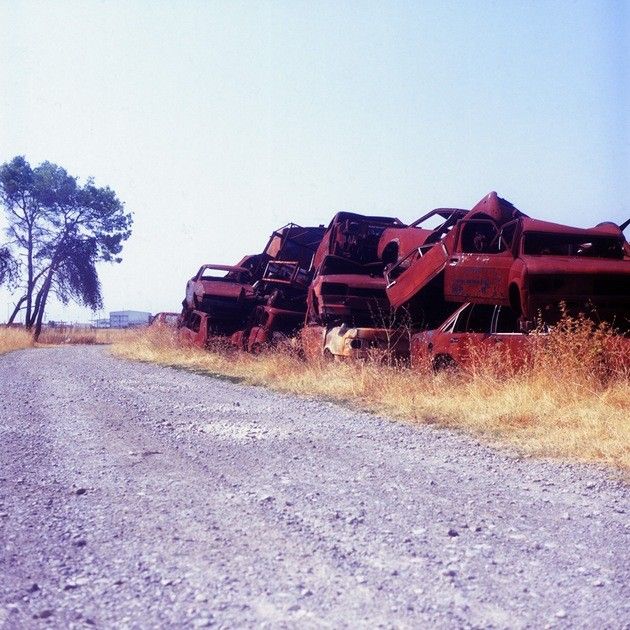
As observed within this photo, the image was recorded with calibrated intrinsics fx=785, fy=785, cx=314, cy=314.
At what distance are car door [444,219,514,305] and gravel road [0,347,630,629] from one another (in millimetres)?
3419

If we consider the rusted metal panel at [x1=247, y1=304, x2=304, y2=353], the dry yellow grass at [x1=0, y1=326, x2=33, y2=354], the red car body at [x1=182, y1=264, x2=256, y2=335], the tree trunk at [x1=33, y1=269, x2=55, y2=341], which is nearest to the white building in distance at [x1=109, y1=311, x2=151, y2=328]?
the tree trunk at [x1=33, y1=269, x2=55, y2=341]

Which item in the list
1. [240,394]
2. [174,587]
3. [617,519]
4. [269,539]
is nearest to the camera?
[174,587]

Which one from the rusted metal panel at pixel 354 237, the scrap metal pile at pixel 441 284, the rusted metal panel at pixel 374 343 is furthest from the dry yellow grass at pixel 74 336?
the rusted metal panel at pixel 374 343

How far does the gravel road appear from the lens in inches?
119

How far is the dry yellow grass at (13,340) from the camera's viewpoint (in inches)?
1094

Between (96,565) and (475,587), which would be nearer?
(475,587)

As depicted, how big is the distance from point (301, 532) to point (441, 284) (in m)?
8.22

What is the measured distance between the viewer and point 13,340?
1193 inches

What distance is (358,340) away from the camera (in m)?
12.1

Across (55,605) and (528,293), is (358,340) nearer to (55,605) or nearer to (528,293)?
(528,293)

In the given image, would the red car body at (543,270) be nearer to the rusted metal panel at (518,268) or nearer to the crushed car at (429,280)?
the rusted metal panel at (518,268)

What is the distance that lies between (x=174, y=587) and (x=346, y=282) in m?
10.5

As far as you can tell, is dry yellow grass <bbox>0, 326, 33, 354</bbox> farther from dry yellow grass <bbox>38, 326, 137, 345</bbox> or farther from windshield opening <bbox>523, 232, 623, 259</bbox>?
windshield opening <bbox>523, 232, 623, 259</bbox>

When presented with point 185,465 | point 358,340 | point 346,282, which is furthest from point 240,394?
point 185,465
